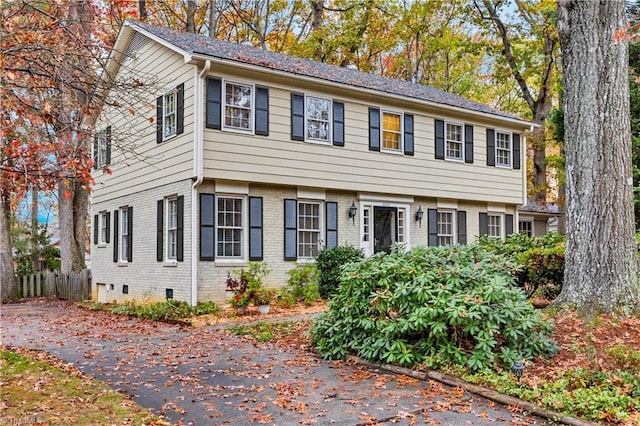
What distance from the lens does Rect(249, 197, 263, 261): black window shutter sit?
13.5 meters

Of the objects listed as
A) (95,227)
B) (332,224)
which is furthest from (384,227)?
(95,227)

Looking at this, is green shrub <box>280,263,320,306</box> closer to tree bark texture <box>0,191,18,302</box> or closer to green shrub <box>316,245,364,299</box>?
green shrub <box>316,245,364,299</box>

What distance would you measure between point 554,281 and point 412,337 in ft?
12.7

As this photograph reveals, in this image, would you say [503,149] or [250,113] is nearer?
[250,113]

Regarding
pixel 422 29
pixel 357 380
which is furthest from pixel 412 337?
pixel 422 29

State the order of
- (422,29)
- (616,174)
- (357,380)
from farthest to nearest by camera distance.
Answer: (422,29) → (616,174) → (357,380)

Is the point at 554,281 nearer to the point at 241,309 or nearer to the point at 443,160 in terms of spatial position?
the point at 241,309

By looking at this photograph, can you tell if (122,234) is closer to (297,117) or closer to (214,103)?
(214,103)

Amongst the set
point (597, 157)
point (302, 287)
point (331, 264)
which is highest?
point (597, 157)

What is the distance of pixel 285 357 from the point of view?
744 centimetres

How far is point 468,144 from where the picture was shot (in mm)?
17891

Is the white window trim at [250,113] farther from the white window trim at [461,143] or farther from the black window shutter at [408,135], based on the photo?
the white window trim at [461,143]

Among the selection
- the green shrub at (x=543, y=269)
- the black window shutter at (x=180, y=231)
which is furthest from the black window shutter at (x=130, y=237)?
the green shrub at (x=543, y=269)

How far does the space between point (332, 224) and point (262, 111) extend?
140 inches
